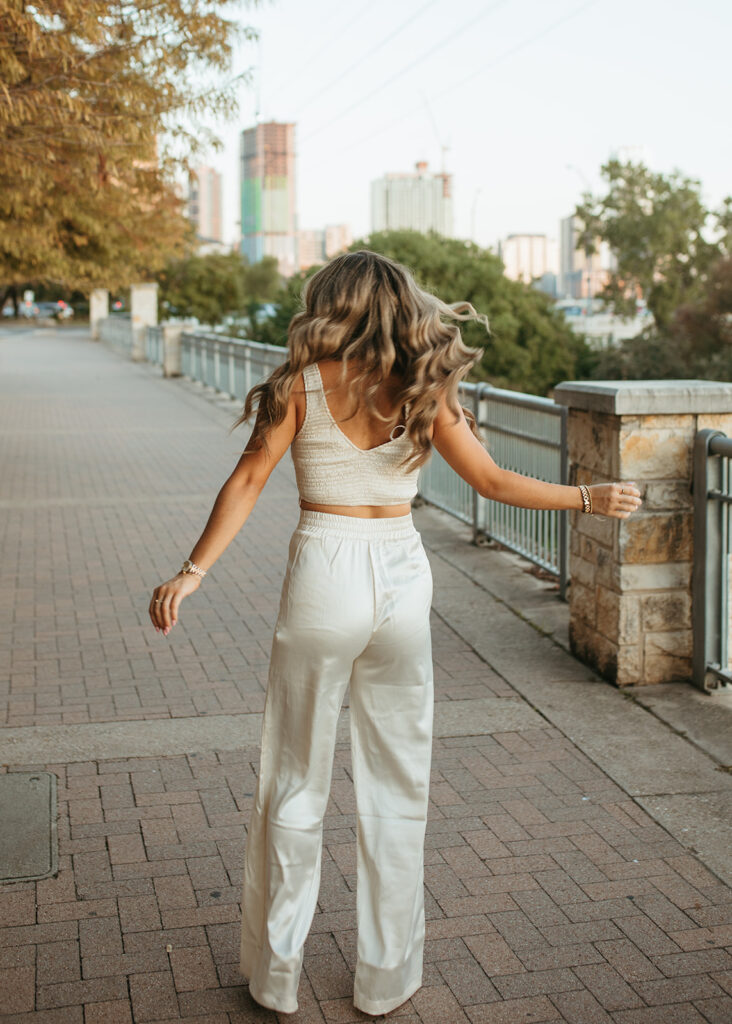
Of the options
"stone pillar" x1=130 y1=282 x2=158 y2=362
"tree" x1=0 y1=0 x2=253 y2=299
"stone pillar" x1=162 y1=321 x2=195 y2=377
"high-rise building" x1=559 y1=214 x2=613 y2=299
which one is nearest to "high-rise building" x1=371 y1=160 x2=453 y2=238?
"high-rise building" x1=559 y1=214 x2=613 y2=299

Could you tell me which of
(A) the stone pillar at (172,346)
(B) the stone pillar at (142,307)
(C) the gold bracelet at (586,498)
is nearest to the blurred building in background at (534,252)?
(B) the stone pillar at (142,307)

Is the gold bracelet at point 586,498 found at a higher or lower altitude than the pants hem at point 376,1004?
higher

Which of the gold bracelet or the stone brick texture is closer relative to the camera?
the gold bracelet

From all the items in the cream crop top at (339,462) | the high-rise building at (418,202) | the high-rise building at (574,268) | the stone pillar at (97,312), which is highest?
the high-rise building at (418,202)

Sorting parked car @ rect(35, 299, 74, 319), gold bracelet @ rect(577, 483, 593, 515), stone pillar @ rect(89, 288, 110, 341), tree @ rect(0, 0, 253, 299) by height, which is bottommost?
gold bracelet @ rect(577, 483, 593, 515)

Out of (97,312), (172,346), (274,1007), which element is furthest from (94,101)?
(97,312)

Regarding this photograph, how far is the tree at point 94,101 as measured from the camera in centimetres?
831

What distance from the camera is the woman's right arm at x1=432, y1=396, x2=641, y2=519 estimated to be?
9.81 ft

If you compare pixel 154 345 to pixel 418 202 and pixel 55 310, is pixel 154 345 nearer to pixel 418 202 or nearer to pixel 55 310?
pixel 55 310

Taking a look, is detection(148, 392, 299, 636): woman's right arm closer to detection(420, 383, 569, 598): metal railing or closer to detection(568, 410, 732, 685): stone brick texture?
detection(568, 410, 732, 685): stone brick texture

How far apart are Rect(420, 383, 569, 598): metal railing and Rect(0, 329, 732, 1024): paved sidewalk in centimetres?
49

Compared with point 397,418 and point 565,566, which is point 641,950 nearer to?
point 397,418

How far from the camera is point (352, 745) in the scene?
3051 mm

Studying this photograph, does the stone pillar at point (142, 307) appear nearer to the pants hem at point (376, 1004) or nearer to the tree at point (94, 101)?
the tree at point (94, 101)
